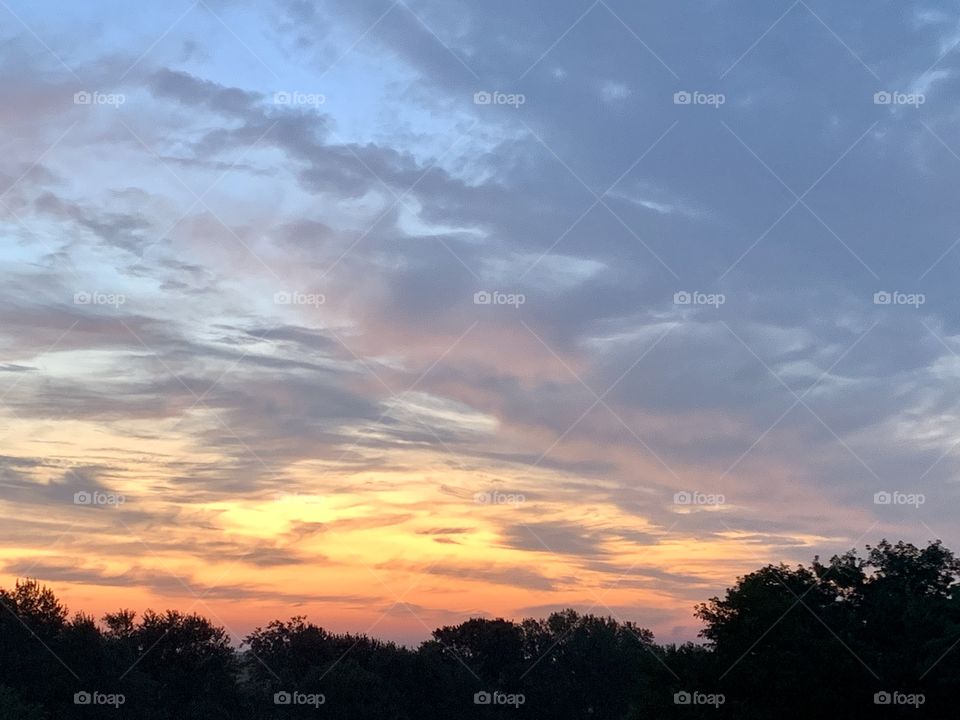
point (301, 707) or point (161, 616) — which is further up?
point (161, 616)

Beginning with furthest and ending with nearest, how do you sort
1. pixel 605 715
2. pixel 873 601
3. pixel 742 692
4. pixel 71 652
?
pixel 605 715, pixel 71 652, pixel 873 601, pixel 742 692

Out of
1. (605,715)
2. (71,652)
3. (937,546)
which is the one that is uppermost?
(937,546)

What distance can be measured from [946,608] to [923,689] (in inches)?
227

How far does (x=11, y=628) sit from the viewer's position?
97.2 metres

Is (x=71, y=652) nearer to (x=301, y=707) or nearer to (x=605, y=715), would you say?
(x=301, y=707)

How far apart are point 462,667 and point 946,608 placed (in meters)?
60.2

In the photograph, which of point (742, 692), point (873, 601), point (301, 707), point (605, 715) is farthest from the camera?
point (605, 715)

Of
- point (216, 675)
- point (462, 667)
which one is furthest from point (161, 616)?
point (462, 667)

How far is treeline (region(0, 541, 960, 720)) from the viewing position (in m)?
62.4

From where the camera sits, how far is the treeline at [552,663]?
62406 millimetres

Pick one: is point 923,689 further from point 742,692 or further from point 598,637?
point 598,637

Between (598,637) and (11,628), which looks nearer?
(11,628)

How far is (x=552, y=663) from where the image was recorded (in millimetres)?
116438

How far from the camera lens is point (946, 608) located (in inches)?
2628
